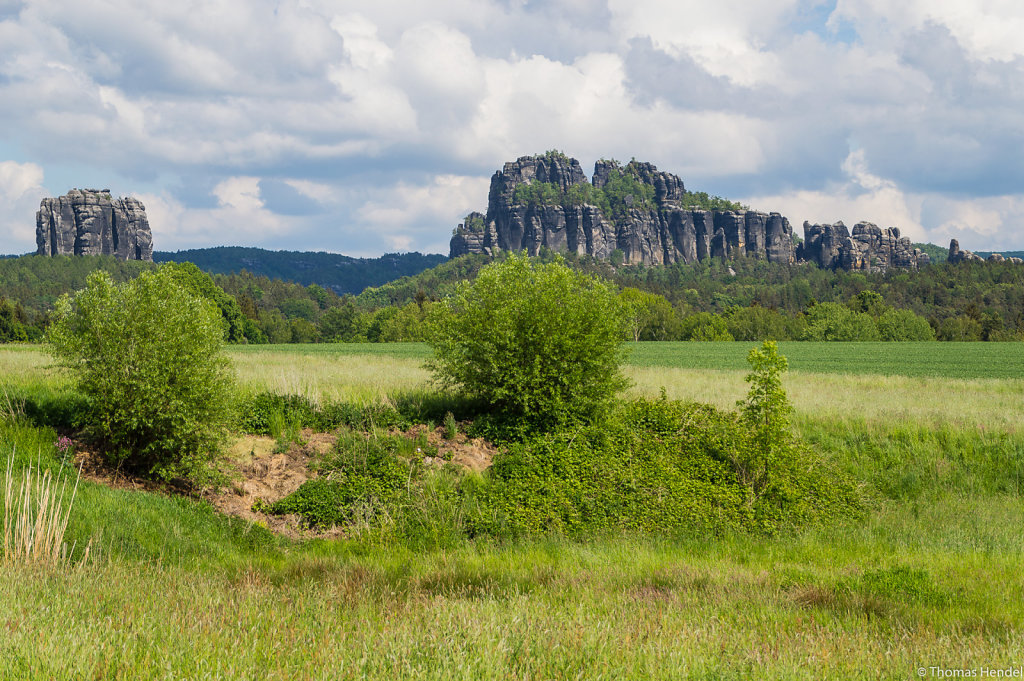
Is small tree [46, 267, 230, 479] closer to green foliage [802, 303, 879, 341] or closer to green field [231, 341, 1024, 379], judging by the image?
green field [231, 341, 1024, 379]

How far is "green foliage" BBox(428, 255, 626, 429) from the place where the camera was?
17297 mm

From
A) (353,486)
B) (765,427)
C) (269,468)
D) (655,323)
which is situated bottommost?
(353,486)

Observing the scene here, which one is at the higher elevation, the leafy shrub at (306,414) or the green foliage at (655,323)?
the green foliage at (655,323)

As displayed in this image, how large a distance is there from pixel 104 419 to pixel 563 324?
421 inches

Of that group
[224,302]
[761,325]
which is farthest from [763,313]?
[224,302]

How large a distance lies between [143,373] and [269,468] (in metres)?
3.57

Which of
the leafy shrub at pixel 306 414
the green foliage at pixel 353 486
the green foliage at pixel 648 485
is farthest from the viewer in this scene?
the leafy shrub at pixel 306 414

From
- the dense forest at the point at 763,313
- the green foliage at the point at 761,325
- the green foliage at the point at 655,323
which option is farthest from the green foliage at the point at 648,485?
the green foliage at the point at 761,325

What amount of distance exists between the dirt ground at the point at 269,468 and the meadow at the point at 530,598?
0.80 meters

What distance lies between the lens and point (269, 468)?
584 inches

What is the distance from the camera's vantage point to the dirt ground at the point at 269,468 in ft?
42.5

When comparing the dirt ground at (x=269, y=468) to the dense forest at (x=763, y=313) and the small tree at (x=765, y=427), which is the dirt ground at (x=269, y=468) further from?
the dense forest at (x=763, y=313)

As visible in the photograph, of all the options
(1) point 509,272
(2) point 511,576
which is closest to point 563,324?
(1) point 509,272

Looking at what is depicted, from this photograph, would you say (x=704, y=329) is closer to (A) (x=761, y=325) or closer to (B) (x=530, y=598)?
(A) (x=761, y=325)
